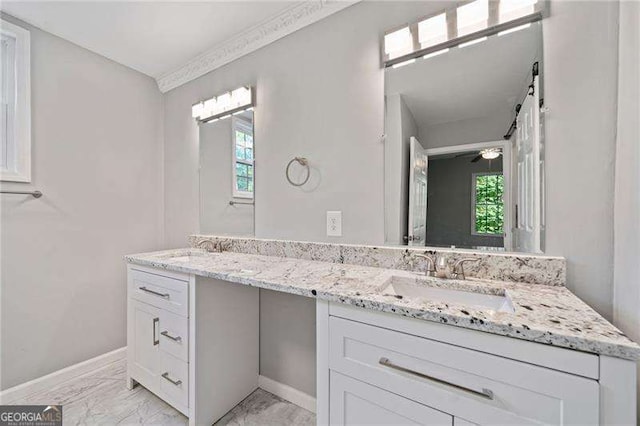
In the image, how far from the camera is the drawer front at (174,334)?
1.36m

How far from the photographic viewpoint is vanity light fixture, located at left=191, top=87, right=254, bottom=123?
1.85 m

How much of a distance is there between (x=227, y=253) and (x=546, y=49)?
201cm

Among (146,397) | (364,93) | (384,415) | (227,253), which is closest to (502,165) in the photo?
(364,93)

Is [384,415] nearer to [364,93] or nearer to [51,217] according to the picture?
[364,93]

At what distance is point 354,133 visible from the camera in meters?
1.46

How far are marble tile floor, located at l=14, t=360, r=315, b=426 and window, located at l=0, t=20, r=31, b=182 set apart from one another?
4.53 ft

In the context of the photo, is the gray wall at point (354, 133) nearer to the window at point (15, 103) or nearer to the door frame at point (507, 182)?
the door frame at point (507, 182)

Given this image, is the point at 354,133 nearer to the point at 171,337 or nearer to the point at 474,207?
the point at 474,207

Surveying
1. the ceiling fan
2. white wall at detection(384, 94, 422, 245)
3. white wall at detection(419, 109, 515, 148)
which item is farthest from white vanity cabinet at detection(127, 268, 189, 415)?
the ceiling fan

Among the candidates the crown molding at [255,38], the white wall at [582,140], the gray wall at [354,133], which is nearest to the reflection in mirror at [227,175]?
the gray wall at [354,133]

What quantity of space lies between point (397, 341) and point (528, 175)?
0.90 m

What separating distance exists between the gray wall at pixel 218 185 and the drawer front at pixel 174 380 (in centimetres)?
85

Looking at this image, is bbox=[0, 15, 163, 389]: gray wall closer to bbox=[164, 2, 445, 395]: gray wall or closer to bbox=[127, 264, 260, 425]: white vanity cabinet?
bbox=[127, 264, 260, 425]: white vanity cabinet

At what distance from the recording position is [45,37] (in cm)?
175
